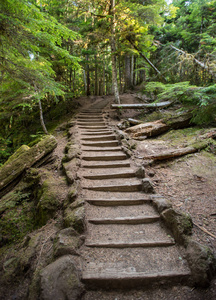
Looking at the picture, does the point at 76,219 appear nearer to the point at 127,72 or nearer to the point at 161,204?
the point at 161,204

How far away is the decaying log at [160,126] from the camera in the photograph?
8627 mm

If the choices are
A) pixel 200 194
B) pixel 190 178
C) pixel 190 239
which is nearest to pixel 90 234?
pixel 190 239

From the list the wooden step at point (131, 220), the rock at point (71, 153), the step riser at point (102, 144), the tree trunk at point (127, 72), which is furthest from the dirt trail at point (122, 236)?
the tree trunk at point (127, 72)

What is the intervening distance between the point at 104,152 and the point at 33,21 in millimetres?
4436

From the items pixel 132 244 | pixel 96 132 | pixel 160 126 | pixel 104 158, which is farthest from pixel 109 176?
pixel 160 126

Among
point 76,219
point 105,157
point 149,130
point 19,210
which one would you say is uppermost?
point 149,130

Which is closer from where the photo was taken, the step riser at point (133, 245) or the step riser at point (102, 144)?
the step riser at point (133, 245)

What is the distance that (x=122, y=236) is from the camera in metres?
2.91

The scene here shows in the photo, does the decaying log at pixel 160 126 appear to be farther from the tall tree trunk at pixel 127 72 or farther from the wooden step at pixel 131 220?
the tall tree trunk at pixel 127 72

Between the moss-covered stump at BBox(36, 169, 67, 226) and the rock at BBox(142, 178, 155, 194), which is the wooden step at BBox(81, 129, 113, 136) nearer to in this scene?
the moss-covered stump at BBox(36, 169, 67, 226)

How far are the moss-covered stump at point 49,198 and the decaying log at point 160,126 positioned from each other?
5460 mm

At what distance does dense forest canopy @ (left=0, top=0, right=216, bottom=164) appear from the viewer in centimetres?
392

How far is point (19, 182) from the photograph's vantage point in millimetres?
5039

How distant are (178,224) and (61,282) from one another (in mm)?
2218
